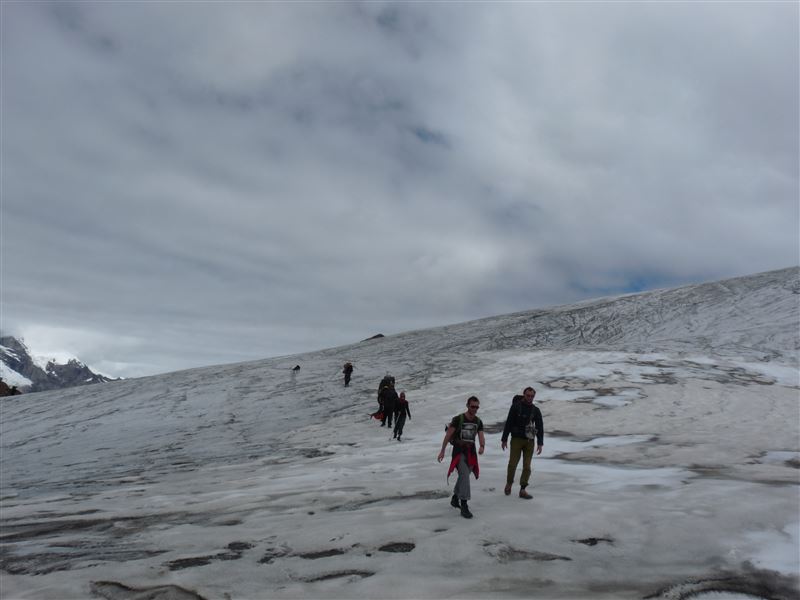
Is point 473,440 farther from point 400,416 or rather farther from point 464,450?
point 400,416

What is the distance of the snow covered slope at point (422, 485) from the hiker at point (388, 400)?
0.98m

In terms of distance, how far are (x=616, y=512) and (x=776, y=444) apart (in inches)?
397

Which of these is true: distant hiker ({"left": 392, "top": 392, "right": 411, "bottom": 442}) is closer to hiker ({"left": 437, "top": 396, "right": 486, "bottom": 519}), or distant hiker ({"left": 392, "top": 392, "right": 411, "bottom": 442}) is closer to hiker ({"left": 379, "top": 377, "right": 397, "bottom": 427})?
hiker ({"left": 379, "top": 377, "right": 397, "bottom": 427})

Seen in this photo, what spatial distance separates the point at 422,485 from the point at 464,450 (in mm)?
3258

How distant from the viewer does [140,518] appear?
41.2 feet

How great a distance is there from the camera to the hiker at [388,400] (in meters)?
22.4

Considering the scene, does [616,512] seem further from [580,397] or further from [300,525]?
[580,397]

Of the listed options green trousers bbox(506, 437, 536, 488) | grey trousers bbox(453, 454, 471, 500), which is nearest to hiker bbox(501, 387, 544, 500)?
green trousers bbox(506, 437, 536, 488)

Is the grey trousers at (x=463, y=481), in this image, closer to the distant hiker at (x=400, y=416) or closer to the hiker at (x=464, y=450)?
the hiker at (x=464, y=450)

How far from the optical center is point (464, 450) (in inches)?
416

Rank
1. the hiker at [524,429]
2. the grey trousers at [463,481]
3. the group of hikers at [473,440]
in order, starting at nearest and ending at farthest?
the grey trousers at [463,481], the group of hikers at [473,440], the hiker at [524,429]


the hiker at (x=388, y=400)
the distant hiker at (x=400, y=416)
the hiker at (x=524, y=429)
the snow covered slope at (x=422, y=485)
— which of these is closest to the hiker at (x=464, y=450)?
the snow covered slope at (x=422, y=485)

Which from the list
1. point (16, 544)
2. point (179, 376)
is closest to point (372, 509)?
point (16, 544)

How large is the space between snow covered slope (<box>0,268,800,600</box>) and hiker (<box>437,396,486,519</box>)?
0.34 m
